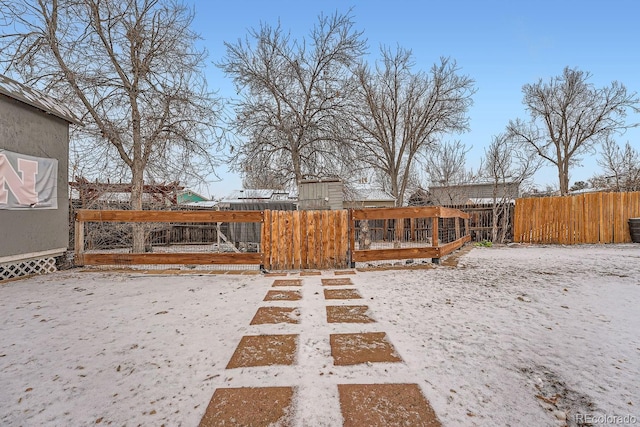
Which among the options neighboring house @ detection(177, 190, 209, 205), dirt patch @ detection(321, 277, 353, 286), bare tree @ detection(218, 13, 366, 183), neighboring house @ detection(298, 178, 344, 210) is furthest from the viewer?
bare tree @ detection(218, 13, 366, 183)

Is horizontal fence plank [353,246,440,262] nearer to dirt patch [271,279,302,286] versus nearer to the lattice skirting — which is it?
dirt patch [271,279,302,286]

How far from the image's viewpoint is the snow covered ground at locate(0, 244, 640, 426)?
1.58 meters

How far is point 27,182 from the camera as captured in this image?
5074mm

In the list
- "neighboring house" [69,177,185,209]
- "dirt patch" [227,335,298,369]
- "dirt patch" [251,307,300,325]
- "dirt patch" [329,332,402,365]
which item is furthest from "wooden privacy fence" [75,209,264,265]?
"dirt patch" [329,332,402,365]

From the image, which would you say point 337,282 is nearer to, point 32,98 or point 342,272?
point 342,272

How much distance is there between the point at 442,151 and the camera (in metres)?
16.7

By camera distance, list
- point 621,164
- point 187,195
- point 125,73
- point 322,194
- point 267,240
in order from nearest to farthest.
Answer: point 267,240 < point 125,73 < point 322,194 < point 621,164 < point 187,195

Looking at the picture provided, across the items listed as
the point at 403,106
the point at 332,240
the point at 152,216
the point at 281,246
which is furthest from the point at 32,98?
the point at 403,106

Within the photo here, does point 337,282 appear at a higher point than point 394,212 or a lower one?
lower

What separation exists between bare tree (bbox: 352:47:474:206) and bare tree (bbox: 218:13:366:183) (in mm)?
2231

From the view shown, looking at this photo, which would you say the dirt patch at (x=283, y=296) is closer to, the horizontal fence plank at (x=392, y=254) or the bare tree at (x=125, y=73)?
the horizontal fence plank at (x=392, y=254)

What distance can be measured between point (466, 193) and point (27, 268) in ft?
75.8

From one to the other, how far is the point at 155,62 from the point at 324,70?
25.5 ft

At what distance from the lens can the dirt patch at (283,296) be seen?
373 cm
